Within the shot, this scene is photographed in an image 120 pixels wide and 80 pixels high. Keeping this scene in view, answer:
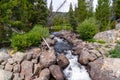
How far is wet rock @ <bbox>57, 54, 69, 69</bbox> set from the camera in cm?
1984

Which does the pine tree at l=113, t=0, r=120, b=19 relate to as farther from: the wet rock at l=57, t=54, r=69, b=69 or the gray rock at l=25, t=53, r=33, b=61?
the gray rock at l=25, t=53, r=33, b=61

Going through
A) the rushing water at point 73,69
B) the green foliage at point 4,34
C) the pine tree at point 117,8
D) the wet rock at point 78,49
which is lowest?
the rushing water at point 73,69

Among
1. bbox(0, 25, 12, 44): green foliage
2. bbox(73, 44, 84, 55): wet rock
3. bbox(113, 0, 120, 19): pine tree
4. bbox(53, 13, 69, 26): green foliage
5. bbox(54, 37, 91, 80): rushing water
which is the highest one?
bbox(113, 0, 120, 19): pine tree

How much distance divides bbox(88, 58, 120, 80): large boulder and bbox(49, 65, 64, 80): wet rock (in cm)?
245

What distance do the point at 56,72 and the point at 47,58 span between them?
140cm

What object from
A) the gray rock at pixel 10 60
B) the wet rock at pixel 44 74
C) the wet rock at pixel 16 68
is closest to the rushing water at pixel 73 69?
the wet rock at pixel 44 74

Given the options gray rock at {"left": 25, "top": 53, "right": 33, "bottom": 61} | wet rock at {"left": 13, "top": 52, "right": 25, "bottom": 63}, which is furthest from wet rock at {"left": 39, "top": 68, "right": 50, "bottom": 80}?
wet rock at {"left": 13, "top": 52, "right": 25, "bottom": 63}

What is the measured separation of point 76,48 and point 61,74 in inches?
171

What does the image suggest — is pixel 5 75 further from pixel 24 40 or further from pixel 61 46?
pixel 61 46

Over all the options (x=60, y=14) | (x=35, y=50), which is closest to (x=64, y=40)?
(x=35, y=50)

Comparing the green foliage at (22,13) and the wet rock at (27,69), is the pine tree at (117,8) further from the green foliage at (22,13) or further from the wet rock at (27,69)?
the wet rock at (27,69)

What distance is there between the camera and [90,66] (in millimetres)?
19984

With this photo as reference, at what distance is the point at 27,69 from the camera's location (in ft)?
62.2

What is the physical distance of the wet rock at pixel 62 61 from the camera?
1984cm
